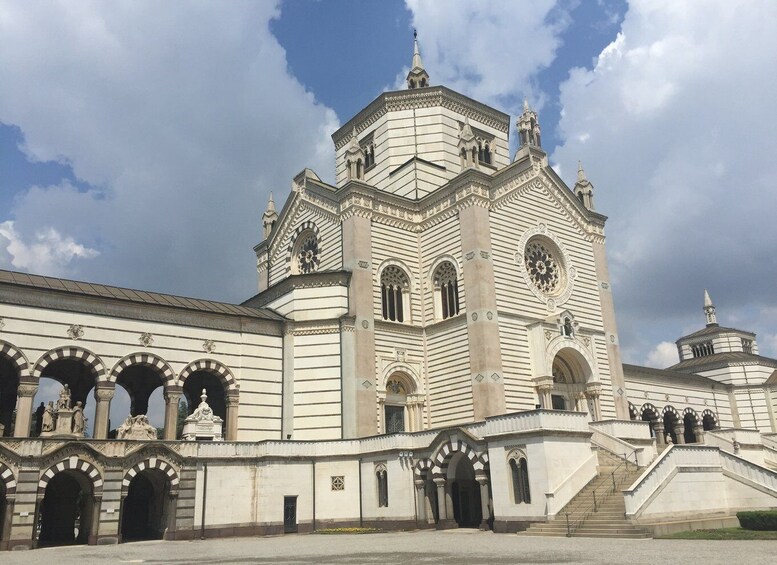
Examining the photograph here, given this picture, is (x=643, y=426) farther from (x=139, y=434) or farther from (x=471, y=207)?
(x=139, y=434)

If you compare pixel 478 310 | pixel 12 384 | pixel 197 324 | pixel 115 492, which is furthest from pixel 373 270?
pixel 12 384

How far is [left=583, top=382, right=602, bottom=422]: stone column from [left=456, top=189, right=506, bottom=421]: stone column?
743cm

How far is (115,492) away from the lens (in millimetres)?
28516

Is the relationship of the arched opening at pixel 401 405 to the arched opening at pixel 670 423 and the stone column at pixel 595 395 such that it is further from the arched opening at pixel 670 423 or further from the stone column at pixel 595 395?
the arched opening at pixel 670 423

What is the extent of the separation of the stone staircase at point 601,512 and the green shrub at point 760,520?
11.4 ft

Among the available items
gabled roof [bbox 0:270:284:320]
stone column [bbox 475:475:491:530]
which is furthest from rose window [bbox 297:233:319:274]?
stone column [bbox 475:475:491:530]

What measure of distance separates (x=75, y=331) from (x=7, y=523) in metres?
8.36

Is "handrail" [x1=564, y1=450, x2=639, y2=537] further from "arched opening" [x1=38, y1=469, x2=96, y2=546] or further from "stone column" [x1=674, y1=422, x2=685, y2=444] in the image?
"stone column" [x1=674, y1=422, x2=685, y2=444]

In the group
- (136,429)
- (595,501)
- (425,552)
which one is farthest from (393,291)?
(425,552)

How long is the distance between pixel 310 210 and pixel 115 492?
2091 centimetres

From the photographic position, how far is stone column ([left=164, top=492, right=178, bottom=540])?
29.5 meters

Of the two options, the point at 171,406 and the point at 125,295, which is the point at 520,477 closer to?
the point at 171,406

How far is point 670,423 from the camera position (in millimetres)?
55125

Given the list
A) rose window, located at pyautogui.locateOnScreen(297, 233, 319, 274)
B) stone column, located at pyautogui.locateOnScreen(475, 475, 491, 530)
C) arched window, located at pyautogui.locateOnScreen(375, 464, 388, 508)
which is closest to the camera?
stone column, located at pyautogui.locateOnScreen(475, 475, 491, 530)
